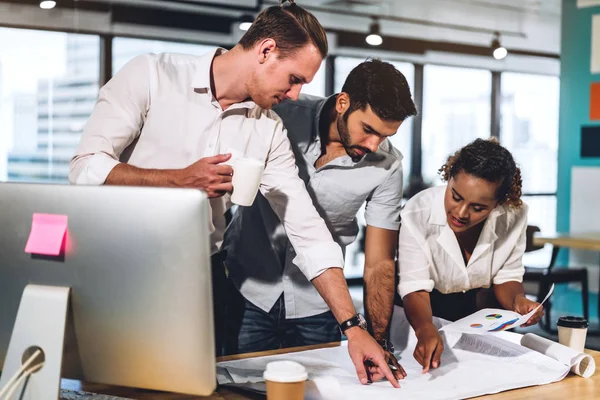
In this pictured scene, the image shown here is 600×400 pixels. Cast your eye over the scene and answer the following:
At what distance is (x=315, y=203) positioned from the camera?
7.02 feet

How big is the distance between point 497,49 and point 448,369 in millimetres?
6456

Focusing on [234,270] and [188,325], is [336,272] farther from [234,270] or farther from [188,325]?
[188,325]

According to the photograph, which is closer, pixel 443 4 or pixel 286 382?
pixel 286 382

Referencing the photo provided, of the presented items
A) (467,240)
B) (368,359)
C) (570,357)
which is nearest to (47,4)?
(467,240)

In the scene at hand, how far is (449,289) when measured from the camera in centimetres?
220

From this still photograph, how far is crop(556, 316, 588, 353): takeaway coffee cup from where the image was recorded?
68.9 inches

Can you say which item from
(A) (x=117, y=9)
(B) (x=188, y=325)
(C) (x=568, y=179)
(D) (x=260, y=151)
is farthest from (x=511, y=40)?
(B) (x=188, y=325)

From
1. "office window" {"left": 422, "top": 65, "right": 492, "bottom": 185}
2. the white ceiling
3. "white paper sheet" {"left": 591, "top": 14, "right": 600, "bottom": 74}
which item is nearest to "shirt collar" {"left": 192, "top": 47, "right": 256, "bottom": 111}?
the white ceiling

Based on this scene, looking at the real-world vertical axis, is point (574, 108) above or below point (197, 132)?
above

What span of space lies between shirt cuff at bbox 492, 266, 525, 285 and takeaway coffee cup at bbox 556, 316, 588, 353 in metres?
0.38

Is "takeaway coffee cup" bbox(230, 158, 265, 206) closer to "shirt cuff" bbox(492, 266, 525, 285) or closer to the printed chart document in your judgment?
the printed chart document

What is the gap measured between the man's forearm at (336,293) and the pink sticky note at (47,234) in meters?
0.74

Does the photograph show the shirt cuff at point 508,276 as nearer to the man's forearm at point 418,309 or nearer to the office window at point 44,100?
the man's forearm at point 418,309

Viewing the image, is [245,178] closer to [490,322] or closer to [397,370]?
[397,370]
